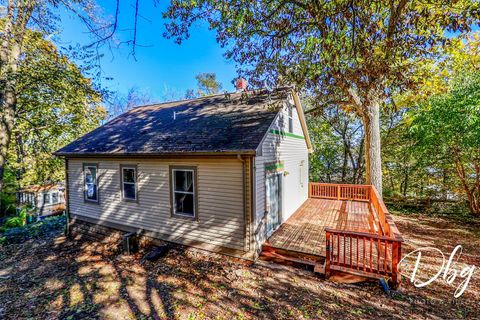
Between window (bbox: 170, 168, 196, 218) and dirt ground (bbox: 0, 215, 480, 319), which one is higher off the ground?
window (bbox: 170, 168, 196, 218)

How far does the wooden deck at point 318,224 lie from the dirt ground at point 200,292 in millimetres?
905

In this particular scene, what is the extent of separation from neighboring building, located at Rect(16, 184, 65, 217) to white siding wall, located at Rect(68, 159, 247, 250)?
490 inches

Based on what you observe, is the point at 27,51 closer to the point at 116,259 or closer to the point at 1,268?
the point at 1,268

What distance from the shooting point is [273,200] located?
7.02m

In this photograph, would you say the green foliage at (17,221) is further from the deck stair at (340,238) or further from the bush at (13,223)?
the deck stair at (340,238)

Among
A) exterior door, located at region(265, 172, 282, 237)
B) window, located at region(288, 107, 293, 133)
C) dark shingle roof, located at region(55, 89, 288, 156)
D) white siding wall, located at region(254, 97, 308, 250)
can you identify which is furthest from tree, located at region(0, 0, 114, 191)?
window, located at region(288, 107, 293, 133)

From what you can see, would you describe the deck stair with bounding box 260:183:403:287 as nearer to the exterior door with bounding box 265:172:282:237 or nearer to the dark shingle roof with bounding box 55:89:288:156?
the exterior door with bounding box 265:172:282:237

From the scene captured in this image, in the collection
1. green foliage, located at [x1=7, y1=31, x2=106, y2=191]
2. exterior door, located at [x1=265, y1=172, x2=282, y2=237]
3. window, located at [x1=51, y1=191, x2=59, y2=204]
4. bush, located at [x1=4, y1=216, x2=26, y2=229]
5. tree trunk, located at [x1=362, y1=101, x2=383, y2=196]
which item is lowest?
bush, located at [x1=4, y1=216, x2=26, y2=229]

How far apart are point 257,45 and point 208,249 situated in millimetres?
5825

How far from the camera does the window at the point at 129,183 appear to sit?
7234 mm

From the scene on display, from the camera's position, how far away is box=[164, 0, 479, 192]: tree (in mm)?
4328

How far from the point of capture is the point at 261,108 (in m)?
7.25

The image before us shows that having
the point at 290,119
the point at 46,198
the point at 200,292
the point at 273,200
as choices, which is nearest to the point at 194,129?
the point at 273,200

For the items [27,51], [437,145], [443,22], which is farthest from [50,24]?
[437,145]
